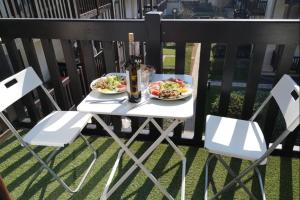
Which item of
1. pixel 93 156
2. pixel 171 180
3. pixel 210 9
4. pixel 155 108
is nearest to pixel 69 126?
pixel 93 156

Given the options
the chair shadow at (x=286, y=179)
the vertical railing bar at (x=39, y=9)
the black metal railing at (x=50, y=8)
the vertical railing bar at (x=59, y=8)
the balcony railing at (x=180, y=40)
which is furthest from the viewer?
the vertical railing bar at (x=59, y=8)

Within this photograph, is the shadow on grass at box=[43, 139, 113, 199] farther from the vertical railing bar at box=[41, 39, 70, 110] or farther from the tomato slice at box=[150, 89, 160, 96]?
the tomato slice at box=[150, 89, 160, 96]

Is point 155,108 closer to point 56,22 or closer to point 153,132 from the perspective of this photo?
point 153,132

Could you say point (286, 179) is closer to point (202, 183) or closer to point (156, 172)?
point (202, 183)

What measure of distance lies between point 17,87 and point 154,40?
1154 mm

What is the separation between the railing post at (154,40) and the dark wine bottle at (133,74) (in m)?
0.42

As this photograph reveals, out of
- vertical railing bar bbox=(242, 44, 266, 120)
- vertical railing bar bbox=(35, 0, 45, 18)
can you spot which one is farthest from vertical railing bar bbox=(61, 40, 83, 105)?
vertical railing bar bbox=(35, 0, 45, 18)

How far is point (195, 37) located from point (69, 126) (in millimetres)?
1234

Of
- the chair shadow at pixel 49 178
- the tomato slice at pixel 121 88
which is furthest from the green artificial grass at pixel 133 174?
the tomato slice at pixel 121 88

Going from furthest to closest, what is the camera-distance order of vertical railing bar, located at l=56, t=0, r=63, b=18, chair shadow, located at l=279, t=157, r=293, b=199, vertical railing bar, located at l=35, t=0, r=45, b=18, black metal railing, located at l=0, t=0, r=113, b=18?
vertical railing bar, located at l=56, t=0, r=63, b=18 → vertical railing bar, located at l=35, t=0, r=45, b=18 → black metal railing, located at l=0, t=0, r=113, b=18 → chair shadow, located at l=279, t=157, r=293, b=199

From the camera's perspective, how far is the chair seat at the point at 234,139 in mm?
1561

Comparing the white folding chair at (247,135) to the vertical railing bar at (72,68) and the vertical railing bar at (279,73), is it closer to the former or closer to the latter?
the vertical railing bar at (279,73)

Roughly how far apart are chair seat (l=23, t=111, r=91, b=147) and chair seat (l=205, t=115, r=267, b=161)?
101 cm

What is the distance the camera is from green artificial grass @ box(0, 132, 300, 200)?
190 centimetres
